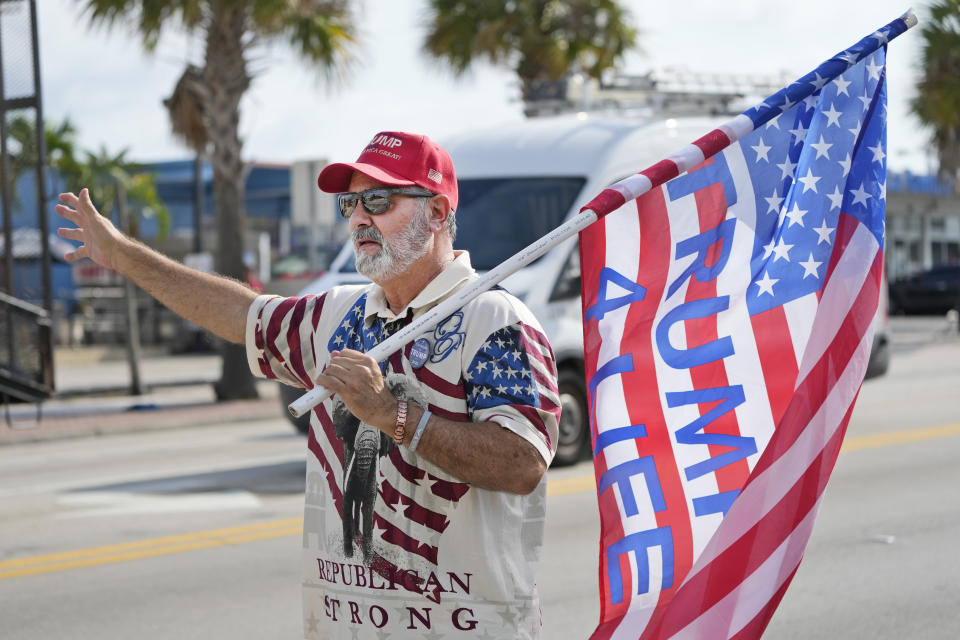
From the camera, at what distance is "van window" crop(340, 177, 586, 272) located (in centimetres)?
1059

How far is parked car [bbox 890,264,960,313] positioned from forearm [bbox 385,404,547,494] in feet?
124

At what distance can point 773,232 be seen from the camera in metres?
3.45

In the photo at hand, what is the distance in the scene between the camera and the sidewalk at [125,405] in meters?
15.4

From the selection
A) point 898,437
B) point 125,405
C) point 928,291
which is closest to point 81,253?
point 898,437

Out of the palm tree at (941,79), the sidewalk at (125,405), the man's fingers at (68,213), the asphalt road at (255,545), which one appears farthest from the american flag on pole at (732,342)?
the palm tree at (941,79)

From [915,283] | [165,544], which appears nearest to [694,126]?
[165,544]

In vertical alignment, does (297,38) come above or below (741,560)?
above

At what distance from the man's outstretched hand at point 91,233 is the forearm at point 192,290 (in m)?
0.03

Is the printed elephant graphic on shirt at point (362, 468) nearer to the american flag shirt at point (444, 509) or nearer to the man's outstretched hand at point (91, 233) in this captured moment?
the american flag shirt at point (444, 509)

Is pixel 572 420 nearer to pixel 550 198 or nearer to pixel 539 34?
pixel 550 198

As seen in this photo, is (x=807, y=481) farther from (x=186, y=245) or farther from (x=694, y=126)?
(x=186, y=245)

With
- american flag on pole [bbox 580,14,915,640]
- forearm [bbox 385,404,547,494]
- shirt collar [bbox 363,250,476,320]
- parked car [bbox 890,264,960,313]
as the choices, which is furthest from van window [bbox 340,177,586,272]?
parked car [bbox 890,264,960,313]

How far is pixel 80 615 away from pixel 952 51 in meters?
28.9

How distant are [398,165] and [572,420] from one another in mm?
7709
